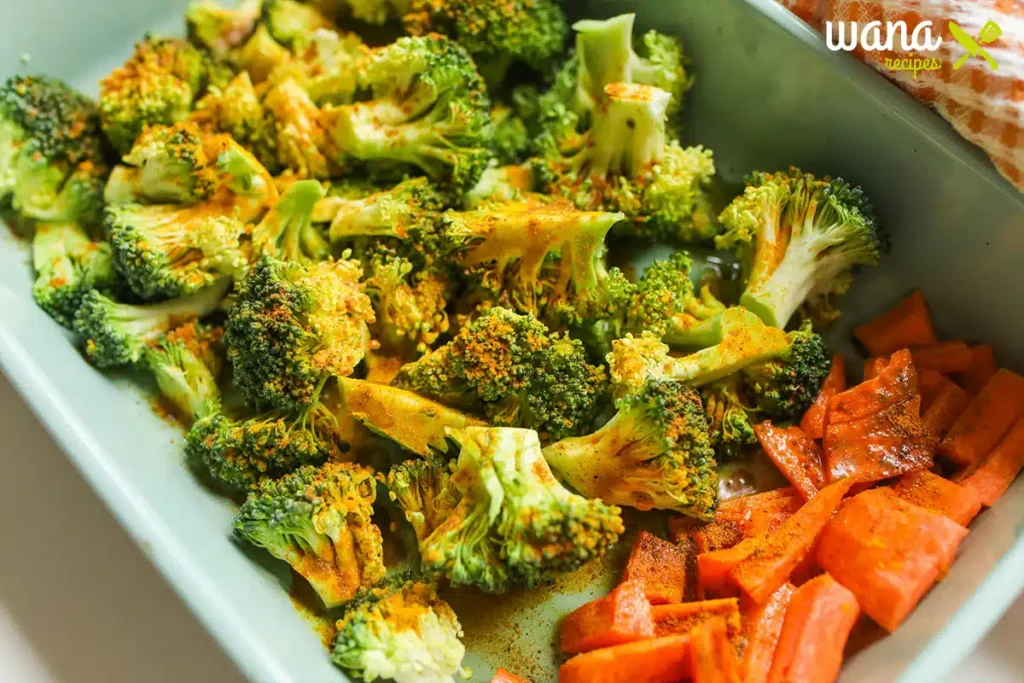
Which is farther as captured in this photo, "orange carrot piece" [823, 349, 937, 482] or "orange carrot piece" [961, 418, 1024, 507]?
"orange carrot piece" [823, 349, 937, 482]

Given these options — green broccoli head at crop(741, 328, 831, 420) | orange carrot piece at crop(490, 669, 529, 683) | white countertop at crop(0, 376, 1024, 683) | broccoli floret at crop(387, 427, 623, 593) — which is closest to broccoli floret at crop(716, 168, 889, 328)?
green broccoli head at crop(741, 328, 831, 420)

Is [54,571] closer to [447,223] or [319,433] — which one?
[319,433]

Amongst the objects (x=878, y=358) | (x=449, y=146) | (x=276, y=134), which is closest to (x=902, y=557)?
(x=878, y=358)

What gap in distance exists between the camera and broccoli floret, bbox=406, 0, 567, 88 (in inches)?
77.5

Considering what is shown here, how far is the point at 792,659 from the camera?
1326 mm

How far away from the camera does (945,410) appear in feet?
5.44

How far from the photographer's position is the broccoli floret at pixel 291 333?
158cm

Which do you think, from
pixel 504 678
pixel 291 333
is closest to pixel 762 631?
pixel 504 678

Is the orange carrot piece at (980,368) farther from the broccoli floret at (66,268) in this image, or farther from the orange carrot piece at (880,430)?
the broccoli floret at (66,268)

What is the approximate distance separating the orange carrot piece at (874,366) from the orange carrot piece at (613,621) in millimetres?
717

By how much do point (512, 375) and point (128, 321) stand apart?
34.8 inches

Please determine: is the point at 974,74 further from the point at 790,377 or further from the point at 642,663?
the point at 642,663

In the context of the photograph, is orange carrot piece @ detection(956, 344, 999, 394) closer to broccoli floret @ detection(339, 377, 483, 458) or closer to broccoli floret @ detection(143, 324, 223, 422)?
broccoli floret @ detection(339, 377, 483, 458)

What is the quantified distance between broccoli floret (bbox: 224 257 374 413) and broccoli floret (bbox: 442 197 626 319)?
271 millimetres
